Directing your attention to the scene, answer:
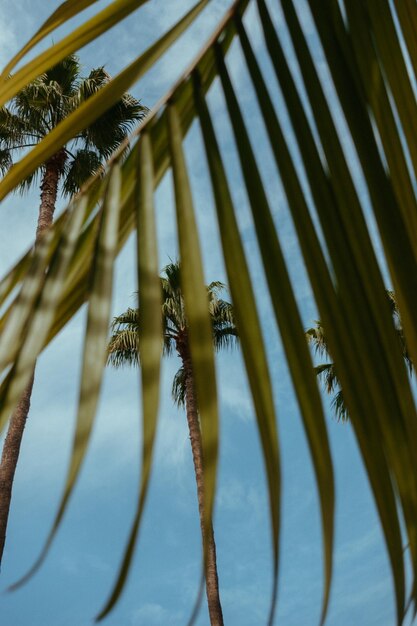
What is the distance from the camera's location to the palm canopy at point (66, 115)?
1338 centimetres

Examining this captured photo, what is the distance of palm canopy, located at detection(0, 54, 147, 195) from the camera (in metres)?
13.4

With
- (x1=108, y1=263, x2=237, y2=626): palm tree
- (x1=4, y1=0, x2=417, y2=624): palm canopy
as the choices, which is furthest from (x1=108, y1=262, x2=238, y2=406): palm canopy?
(x1=4, y1=0, x2=417, y2=624): palm canopy

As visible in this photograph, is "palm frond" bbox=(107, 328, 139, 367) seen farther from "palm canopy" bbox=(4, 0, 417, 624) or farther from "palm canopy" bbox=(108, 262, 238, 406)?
"palm canopy" bbox=(4, 0, 417, 624)

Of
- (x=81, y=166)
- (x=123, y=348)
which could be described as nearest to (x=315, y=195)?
(x=81, y=166)

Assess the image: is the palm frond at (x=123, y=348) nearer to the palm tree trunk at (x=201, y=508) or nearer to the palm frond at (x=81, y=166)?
the palm tree trunk at (x=201, y=508)

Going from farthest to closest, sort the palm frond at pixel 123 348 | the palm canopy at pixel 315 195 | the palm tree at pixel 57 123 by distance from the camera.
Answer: the palm frond at pixel 123 348
the palm tree at pixel 57 123
the palm canopy at pixel 315 195

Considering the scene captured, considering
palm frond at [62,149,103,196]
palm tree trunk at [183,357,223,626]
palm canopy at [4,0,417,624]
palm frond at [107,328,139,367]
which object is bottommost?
palm canopy at [4,0,417,624]

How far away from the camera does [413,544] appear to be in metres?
0.53

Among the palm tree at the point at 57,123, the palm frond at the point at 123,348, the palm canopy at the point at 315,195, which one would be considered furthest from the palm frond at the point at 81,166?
the palm canopy at the point at 315,195

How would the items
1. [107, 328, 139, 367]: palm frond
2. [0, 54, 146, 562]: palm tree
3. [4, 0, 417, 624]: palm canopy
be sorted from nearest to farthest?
[4, 0, 417, 624]: palm canopy
[0, 54, 146, 562]: palm tree
[107, 328, 139, 367]: palm frond

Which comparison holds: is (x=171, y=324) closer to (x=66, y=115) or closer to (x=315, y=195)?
(x=66, y=115)

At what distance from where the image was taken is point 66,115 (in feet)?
45.9

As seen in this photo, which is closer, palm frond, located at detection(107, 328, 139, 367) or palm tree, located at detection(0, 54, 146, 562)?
palm tree, located at detection(0, 54, 146, 562)

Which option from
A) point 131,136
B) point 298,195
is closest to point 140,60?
point 131,136
